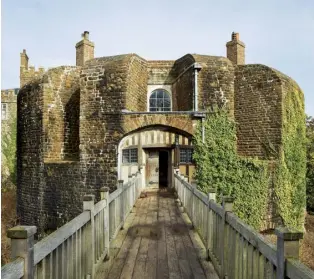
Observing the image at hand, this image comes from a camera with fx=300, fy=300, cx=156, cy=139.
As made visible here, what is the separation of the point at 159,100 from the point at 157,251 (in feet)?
39.3

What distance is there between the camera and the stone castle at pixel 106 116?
1368cm

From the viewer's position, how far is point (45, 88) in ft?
50.5

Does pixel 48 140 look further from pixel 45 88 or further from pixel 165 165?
pixel 165 165

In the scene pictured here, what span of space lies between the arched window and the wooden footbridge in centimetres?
922

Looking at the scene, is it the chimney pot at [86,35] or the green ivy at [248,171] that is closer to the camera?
the green ivy at [248,171]

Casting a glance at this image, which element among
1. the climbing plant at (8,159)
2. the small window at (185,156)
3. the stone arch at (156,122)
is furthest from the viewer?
the climbing plant at (8,159)

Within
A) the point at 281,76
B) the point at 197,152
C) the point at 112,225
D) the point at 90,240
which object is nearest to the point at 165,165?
the point at 197,152

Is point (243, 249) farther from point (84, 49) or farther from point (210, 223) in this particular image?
point (84, 49)

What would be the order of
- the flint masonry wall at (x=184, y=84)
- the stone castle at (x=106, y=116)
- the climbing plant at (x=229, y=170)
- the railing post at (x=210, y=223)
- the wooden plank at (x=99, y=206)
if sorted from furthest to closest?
the flint masonry wall at (x=184, y=84), the stone castle at (x=106, y=116), the climbing plant at (x=229, y=170), the railing post at (x=210, y=223), the wooden plank at (x=99, y=206)

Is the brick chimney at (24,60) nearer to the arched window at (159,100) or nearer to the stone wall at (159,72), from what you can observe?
the stone wall at (159,72)

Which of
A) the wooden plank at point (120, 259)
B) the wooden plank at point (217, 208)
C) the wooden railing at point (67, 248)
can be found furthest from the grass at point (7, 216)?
the wooden plank at point (217, 208)

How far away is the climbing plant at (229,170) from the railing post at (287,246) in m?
11.0

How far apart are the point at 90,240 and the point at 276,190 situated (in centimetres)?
1100

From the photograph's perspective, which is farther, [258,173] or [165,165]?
[165,165]
